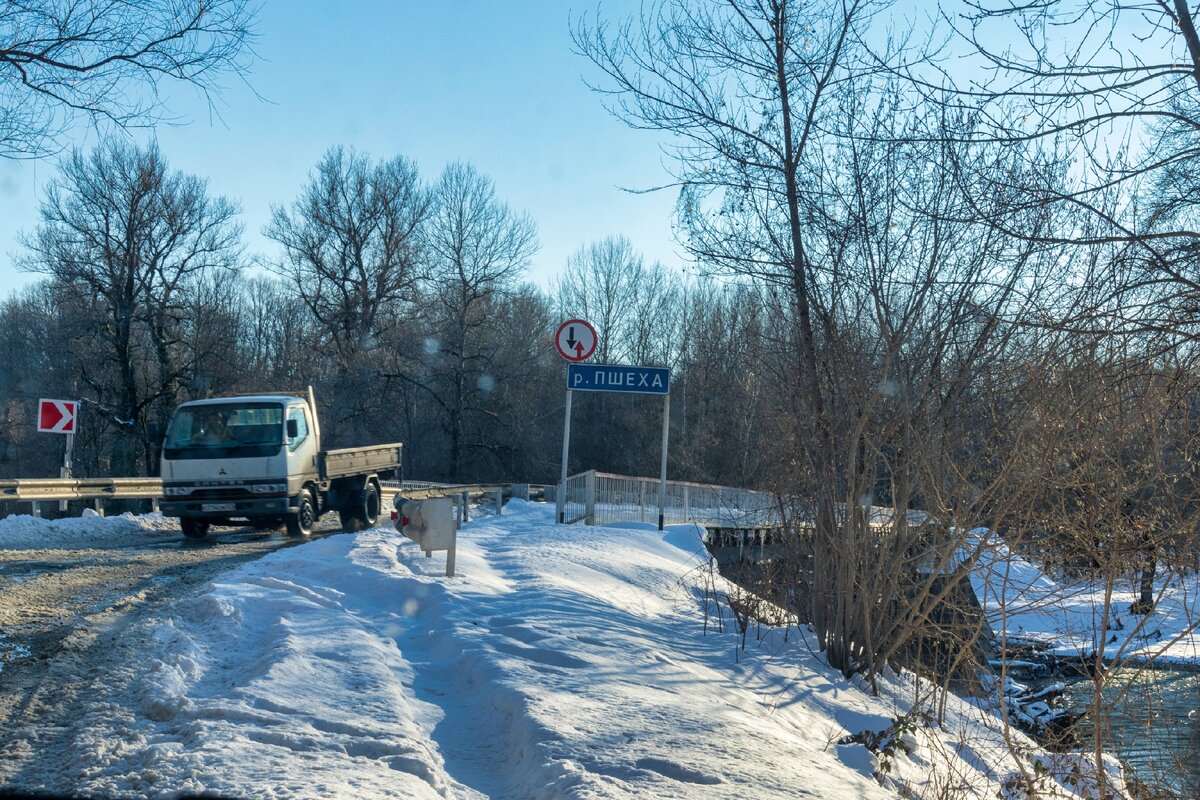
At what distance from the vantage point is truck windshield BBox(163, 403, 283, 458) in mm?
15688

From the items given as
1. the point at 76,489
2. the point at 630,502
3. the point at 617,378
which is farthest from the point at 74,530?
the point at 630,502

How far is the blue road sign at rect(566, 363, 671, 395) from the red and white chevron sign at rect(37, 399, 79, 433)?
10829 mm

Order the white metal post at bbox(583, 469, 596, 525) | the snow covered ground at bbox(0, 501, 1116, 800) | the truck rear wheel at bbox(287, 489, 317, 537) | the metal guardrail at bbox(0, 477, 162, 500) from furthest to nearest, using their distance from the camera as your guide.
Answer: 1. the metal guardrail at bbox(0, 477, 162, 500)
2. the white metal post at bbox(583, 469, 596, 525)
3. the truck rear wheel at bbox(287, 489, 317, 537)
4. the snow covered ground at bbox(0, 501, 1116, 800)

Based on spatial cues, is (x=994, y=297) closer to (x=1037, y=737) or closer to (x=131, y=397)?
(x=1037, y=737)

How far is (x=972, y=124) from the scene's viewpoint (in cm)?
611

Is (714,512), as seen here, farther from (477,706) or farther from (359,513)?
(477,706)

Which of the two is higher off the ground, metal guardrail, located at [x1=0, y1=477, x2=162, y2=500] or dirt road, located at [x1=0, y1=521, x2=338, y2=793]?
metal guardrail, located at [x1=0, y1=477, x2=162, y2=500]

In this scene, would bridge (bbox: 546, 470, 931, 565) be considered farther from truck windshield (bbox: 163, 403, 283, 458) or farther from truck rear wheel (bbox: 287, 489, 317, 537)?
truck windshield (bbox: 163, 403, 283, 458)

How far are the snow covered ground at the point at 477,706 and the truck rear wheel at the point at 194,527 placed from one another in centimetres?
593

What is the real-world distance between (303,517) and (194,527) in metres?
1.68

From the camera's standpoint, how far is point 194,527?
634 inches

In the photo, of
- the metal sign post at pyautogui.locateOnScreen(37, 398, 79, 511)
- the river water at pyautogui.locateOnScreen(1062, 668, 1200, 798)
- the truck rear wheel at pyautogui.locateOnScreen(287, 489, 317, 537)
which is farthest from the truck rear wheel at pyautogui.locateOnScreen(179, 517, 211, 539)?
the river water at pyautogui.locateOnScreen(1062, 668, 1200, 798)

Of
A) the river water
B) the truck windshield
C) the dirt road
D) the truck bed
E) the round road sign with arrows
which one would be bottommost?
the river water

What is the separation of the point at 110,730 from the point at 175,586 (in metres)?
5.22
